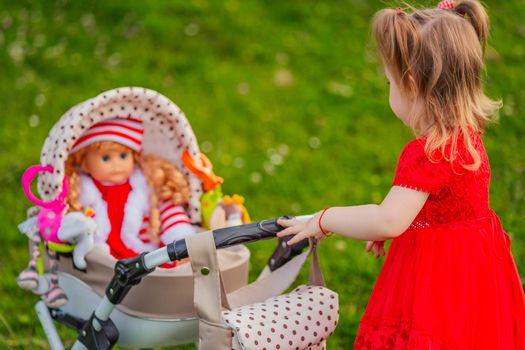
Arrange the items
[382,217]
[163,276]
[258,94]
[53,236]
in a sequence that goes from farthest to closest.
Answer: [258,94], [53,236], [163,276], [382,217]

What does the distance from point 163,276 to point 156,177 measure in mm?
701

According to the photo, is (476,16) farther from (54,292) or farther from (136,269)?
(54,292)

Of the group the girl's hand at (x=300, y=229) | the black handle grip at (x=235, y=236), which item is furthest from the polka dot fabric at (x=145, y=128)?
the girl's hand at (x=300, y=229)

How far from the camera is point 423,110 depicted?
2498 millimetres

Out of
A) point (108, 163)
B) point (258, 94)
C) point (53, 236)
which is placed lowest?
point (53, 236)

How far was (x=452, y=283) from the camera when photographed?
252 centimetres

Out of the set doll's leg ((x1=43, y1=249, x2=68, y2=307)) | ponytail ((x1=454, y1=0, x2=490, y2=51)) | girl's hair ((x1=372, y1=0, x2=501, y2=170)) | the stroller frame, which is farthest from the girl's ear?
doll's leg ((x1=43, y1=249, x2=68, y2=307))

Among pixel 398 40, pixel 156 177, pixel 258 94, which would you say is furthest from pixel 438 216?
pixel 258 94

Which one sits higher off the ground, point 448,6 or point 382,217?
point 448,6

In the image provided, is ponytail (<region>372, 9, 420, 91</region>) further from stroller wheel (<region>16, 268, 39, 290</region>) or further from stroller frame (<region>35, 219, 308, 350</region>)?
stroller wheel (<region>16, 268, 39, 290</region>)

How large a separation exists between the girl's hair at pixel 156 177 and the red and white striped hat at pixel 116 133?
45mm

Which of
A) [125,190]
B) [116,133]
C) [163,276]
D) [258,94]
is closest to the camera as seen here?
[163,276]

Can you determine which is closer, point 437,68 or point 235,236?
point 437,68

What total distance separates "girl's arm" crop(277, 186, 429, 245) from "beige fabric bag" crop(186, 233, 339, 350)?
0.95 feet
